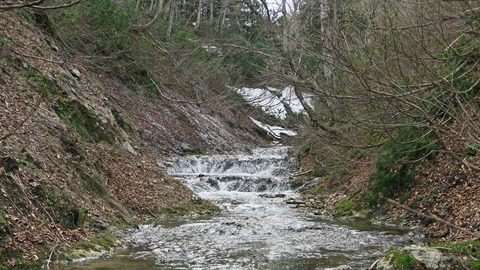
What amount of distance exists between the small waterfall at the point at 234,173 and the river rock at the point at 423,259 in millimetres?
10068

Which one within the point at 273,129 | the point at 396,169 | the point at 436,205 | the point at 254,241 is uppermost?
the point at 273,129

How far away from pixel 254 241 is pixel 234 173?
11.1m

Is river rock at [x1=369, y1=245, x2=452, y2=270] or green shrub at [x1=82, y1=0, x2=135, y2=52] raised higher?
green shrub at [x1=82, y1=0, x2=135, y2=52]

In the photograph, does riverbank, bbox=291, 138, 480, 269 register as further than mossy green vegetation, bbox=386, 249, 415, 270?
Yes

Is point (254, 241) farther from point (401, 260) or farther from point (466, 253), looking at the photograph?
point (466, 253)

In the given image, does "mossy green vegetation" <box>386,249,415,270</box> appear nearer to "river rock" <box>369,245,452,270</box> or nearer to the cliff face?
"river rock" <box>369,245,452,270</box>

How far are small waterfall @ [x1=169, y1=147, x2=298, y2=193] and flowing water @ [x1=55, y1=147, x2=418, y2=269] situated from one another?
2849 millimetres

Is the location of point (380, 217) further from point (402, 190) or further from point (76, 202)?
point (76, 202)

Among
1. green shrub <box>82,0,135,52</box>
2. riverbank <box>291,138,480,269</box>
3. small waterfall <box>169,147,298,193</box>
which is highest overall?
green shrub <box>82,0,135,52</box>

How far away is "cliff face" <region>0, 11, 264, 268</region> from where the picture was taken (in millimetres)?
4863

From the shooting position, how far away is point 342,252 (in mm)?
5949

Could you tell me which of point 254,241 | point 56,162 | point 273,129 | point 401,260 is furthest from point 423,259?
point 273,129

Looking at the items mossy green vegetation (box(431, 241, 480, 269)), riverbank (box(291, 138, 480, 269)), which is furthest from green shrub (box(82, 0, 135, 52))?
mossy green vegetation (box(431, 241, 480, 269))

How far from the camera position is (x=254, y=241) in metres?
6.79
